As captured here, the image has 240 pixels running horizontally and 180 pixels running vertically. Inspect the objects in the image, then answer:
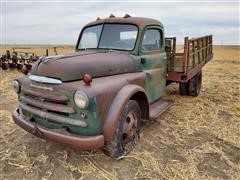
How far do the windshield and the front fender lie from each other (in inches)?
50.0

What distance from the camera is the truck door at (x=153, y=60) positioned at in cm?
515

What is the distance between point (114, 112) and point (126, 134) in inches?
26.6

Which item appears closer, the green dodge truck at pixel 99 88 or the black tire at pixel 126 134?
the green dodge truck at pixel 99 88

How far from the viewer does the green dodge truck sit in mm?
3561

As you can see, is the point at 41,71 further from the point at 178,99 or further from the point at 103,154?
the point at 178,99

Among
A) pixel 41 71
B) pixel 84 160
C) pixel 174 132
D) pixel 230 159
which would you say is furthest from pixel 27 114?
pixel 230 159

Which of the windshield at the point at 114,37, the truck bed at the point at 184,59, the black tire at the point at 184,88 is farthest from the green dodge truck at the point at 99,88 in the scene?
the black tire at the point at 184,88

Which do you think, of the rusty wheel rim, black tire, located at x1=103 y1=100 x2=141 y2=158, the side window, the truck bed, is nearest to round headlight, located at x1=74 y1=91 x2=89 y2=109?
black tire, located at x1=103 y1=100 x2=141 y2=158

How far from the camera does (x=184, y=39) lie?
634cm

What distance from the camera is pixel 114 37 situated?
518cm

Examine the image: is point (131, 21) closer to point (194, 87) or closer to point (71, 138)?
point (71, 138)

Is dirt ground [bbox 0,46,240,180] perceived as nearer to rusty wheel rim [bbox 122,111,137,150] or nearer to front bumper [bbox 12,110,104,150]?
rusty wheel rim [bbox 122,111,137,150]

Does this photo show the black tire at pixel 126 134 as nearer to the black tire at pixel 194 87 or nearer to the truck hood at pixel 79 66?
the truck hood at pixel 79 66

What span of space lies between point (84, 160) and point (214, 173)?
1.90 m
